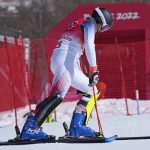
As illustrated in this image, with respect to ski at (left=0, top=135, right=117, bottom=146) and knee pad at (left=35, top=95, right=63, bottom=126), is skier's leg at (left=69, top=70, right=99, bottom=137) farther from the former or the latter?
knee pad at (left=35, top=95, right=63, bottom=126)

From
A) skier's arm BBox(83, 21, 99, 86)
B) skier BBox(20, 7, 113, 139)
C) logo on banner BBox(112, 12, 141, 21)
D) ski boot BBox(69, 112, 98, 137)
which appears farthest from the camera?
logo on banner BBox(112, 12, 141, 21)

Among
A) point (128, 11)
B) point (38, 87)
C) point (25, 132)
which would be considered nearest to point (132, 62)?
point (128, 11)

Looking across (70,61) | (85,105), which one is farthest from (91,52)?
(85,105)

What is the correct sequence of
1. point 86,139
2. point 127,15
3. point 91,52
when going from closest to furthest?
point 91,52 → point 86,139 → point 127,15

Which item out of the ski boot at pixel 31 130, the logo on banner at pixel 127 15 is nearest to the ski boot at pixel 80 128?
the ski boot at pixel 31 130

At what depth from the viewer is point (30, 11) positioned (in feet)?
210

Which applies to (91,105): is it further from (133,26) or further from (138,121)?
(133,26)

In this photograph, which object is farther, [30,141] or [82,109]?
[82,109]

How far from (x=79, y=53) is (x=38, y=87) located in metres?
9.37

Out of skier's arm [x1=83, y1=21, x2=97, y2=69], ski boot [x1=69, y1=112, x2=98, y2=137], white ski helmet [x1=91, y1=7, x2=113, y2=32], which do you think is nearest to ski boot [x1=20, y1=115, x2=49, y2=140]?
ski boot [x1=69, y1=112, x2=98, y2=137]

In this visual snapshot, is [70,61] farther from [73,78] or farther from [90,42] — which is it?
[90,42]

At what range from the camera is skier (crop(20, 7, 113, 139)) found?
7.42 metres

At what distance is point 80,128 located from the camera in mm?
7547

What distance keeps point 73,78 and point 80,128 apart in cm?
64
